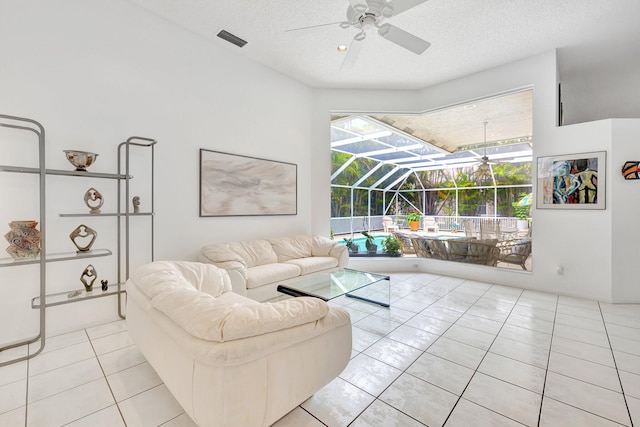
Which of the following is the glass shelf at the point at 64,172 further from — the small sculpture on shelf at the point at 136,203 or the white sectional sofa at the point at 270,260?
the white sectional sofa at the point at 270,260

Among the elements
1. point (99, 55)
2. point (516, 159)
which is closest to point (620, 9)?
point (516, 159)

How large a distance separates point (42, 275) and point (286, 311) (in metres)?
2.33

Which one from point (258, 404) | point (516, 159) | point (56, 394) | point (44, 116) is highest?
point (516, 159)

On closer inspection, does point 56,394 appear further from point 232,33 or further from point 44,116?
point 232,33

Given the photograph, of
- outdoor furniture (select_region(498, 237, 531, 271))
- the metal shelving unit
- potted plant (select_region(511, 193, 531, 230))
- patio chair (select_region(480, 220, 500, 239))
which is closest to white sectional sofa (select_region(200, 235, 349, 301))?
the metal shelving unit

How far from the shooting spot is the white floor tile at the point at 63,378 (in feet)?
6.00

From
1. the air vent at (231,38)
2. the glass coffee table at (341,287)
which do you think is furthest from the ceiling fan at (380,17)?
the glass coffee table at (341,287)

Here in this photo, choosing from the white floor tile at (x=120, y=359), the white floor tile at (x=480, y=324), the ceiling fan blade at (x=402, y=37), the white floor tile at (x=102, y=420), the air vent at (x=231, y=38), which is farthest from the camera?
the air vent at (x=231, y=38)

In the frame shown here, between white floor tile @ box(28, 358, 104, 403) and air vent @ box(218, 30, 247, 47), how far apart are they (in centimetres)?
371

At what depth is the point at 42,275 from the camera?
7.60ft

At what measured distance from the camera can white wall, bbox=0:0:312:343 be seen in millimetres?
2451

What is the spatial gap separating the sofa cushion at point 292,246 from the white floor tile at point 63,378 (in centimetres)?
238

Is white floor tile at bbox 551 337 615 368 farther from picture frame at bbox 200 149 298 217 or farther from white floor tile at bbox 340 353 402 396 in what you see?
picture frame at bbox 200 149 298 217

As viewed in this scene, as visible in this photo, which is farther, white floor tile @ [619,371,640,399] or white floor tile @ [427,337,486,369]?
white floor tile @ [427,337,486,369]
